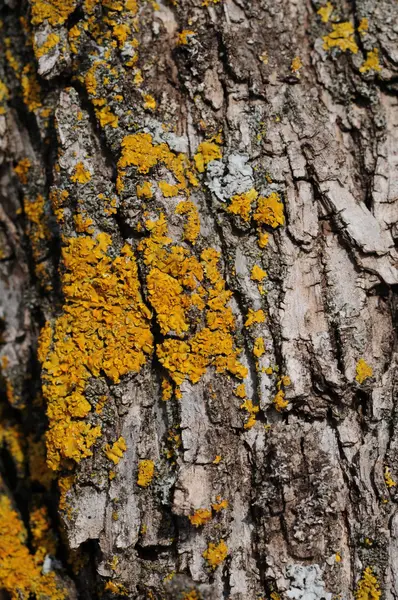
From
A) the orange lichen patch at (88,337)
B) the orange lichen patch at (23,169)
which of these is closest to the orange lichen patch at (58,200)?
the orange lichen patch at (88,337)

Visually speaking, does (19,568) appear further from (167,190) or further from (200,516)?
(167,190)

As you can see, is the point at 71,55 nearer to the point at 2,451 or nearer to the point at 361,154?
the point at 361,154

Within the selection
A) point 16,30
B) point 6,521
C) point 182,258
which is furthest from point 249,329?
point 16,30

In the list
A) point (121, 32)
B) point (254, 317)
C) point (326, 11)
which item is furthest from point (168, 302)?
point (326, 11)

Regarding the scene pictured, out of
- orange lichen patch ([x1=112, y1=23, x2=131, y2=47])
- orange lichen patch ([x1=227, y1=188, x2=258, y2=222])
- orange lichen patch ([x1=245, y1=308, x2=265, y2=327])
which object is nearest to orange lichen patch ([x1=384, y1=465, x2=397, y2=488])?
orange lichen patch ([x1=245, y1=308, x2=265, y2=327])

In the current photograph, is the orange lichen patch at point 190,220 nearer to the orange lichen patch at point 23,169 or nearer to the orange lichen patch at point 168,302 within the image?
the orange lichen patch at point 168,302

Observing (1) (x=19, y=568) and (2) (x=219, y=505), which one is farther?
(1) (x=19, y=568)
